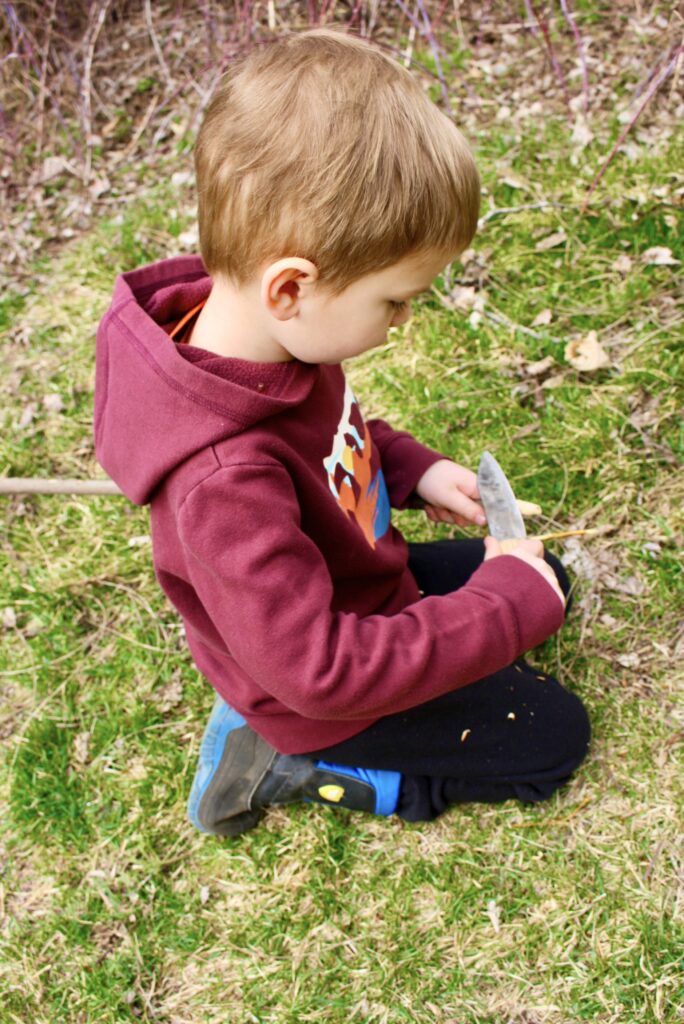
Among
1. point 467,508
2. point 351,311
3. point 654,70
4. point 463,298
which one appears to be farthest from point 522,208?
point 351,311

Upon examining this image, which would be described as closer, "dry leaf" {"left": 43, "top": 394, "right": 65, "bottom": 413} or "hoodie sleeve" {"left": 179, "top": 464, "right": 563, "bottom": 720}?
"hoodie sleeve" {"left": 179, "top": 464, "right": 563, "bottom": 720}

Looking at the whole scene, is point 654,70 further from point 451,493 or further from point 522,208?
point 451,493

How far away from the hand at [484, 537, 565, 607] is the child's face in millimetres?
548

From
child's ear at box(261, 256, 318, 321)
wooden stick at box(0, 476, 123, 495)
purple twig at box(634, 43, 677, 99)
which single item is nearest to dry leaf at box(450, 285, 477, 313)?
purple twig at box(634, 43, 677, 99)

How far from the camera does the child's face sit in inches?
60.7

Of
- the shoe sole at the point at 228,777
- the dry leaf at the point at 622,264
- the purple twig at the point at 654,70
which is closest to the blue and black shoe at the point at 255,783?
the shoe sole at the point at 228,777

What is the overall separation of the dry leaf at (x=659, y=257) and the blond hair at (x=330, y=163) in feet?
5.44

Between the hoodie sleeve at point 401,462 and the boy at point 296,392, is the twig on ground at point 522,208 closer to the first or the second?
the hoodie sleeve at point 401,462

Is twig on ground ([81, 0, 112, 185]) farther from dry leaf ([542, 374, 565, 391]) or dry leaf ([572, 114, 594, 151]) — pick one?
dry leaf ([542, 374, 565, 391])

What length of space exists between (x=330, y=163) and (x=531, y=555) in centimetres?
88

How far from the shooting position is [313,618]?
1.54 metres

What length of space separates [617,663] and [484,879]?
0.65 meters

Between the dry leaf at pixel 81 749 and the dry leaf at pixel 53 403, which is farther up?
the dry leaf at pixel 53 403

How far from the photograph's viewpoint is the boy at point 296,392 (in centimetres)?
145
